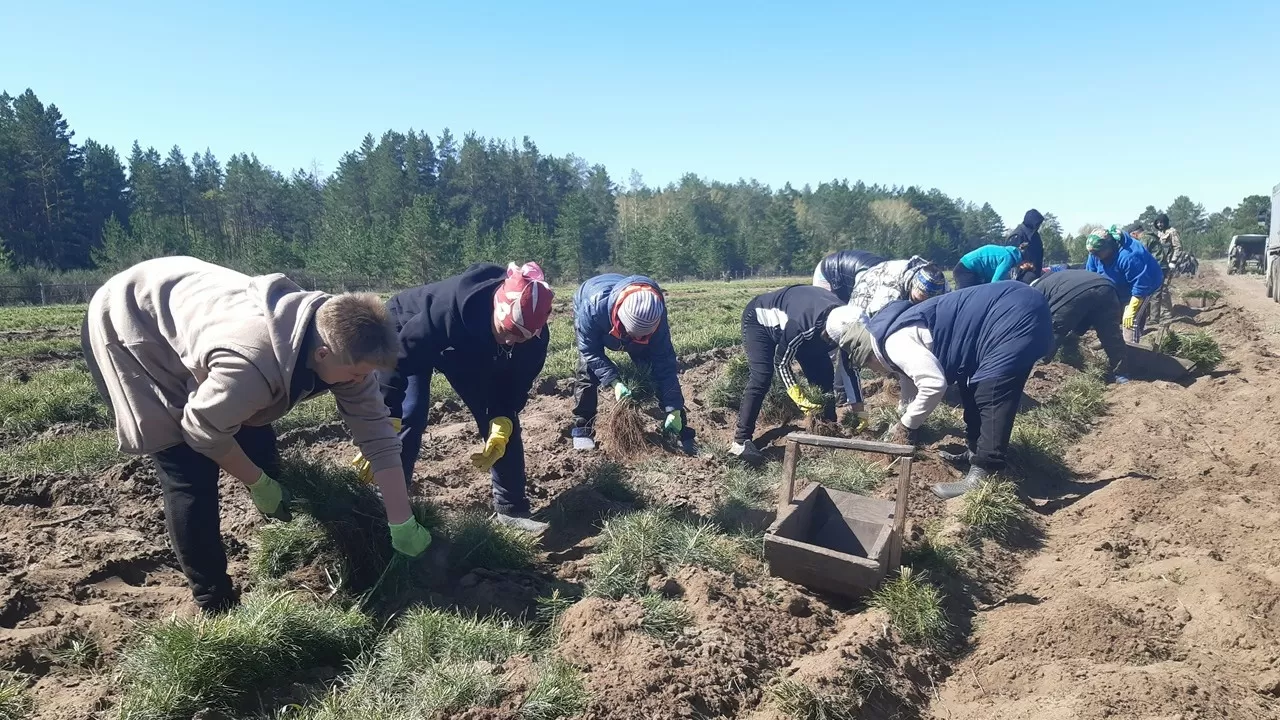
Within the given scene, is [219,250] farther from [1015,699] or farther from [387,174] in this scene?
[1015,699]

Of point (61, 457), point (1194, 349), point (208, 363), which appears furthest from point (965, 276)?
point (61, 457)

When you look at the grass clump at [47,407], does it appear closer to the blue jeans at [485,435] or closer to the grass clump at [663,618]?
the blue jeans at [485,435]

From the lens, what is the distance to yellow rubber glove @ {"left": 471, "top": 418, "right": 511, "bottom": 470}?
443 cm

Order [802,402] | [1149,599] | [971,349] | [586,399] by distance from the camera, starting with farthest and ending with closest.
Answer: [802,402] → [586,399] → [971,349] → [1149,599]

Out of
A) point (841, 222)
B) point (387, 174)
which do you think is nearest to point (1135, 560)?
point (387, 174)

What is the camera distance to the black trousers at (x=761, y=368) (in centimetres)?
618

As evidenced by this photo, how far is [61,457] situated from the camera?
5.12 metres

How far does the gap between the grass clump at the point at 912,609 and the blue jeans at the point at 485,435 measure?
7.50 ft

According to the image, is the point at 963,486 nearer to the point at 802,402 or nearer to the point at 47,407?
the point at 802,402

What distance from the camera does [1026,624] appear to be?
346cm

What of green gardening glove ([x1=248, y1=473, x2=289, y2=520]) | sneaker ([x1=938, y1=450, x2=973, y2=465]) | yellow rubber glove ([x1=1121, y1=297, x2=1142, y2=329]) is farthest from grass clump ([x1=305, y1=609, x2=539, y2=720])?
yellow rubber glove ([x1=1121, y1=297, x2=1142, y2=329])

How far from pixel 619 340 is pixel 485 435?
1.66 m

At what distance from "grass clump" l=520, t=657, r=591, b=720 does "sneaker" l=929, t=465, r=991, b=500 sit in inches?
139

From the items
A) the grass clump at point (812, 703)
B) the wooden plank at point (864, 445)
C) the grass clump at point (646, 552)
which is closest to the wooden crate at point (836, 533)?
the wooden plank at point (864, 445)
